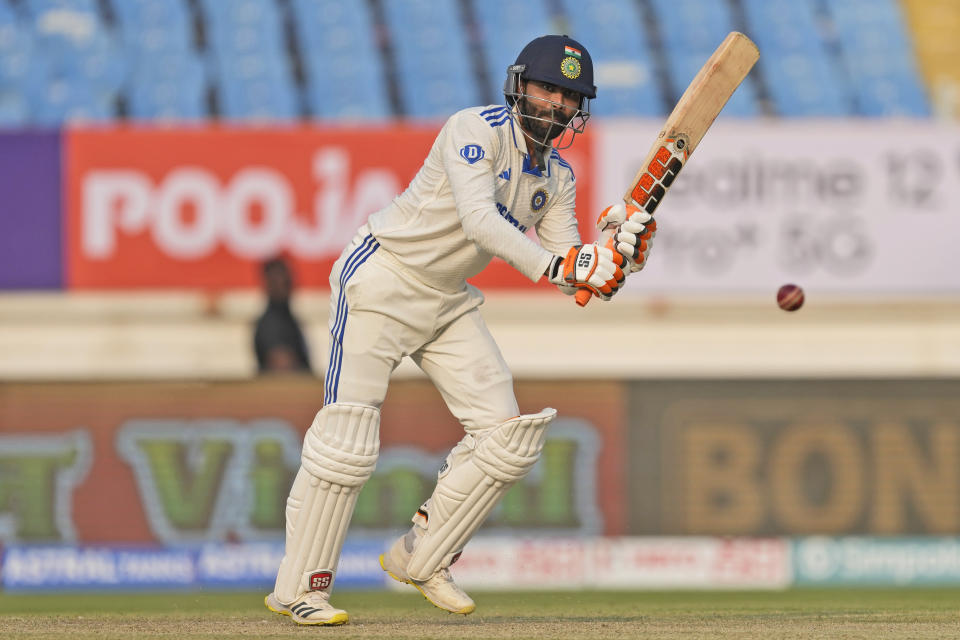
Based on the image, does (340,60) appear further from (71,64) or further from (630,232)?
(630,232)

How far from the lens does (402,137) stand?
35.2ft

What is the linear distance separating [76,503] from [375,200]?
4.17m

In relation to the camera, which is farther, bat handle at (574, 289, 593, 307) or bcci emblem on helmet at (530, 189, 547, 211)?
bcci emblem on helmet at (530, 189, 547, 211)

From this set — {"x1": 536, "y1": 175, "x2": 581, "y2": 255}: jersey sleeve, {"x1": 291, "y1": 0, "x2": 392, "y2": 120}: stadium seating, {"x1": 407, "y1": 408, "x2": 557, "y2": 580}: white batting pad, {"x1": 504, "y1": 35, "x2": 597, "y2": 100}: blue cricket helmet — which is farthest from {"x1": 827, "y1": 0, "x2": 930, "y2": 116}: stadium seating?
{"x1": 407, "y1": 408, "x2": 557, "y2": 580}: white batting pad

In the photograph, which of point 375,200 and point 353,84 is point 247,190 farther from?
point 353,84

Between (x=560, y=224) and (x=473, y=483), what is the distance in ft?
2.57

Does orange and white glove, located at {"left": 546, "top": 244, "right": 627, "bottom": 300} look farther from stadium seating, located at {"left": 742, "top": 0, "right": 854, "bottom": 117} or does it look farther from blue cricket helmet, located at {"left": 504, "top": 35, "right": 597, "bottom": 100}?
stadium seating, located at {"left": 742, "top": 0, "right": 854, "bottom": 117}

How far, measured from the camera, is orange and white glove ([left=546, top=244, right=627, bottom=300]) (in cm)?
421

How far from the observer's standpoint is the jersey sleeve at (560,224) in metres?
4.72

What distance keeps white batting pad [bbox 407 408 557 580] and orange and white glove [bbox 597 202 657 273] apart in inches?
20.0

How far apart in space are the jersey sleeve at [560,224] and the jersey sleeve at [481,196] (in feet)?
1.01

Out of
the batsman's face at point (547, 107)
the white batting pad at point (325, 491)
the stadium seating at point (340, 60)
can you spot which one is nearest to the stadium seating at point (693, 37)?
the stadium seating at point (340, 60)

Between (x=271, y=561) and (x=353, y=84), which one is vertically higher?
(x=353, y=84)

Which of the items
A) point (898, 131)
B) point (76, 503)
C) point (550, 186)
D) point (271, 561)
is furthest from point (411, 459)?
point (898, 131)
